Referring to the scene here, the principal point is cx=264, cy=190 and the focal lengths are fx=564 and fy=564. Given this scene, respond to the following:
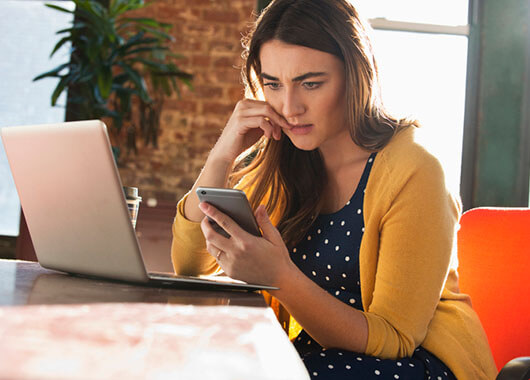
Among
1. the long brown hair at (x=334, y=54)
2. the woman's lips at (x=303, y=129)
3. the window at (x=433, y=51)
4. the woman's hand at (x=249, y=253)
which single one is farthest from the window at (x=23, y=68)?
the woman's hand at (x=249, y=253)

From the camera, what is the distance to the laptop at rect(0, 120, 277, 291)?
0.81 m

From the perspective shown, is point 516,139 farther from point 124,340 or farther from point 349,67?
point 124,340

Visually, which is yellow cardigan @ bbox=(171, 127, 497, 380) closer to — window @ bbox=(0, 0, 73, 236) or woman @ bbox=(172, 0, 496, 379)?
woman @ bbox=(172, 0, 496, 379)

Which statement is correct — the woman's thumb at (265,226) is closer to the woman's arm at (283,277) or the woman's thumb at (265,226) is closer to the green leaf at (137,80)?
the woman's arm at (283,277)

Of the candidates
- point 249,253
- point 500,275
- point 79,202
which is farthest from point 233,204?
point 500,275

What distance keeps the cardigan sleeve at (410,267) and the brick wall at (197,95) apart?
7.15 feet

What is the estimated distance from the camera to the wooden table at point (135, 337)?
13.2 inches

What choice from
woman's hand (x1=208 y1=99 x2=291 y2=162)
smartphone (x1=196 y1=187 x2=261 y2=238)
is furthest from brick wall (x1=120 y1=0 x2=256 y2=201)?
smartphone (x1=196 y1=187 x2=261 y2=238)

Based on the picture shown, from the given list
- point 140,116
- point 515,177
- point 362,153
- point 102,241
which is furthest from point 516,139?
point 102,241

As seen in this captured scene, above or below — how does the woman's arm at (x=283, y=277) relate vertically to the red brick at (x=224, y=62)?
below

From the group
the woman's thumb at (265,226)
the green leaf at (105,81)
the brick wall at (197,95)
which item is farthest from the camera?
the brick wall at (197,95)

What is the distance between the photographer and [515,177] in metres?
2.87

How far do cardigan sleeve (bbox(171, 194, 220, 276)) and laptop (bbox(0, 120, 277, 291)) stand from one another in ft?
1.74

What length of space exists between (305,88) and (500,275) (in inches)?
25.3
